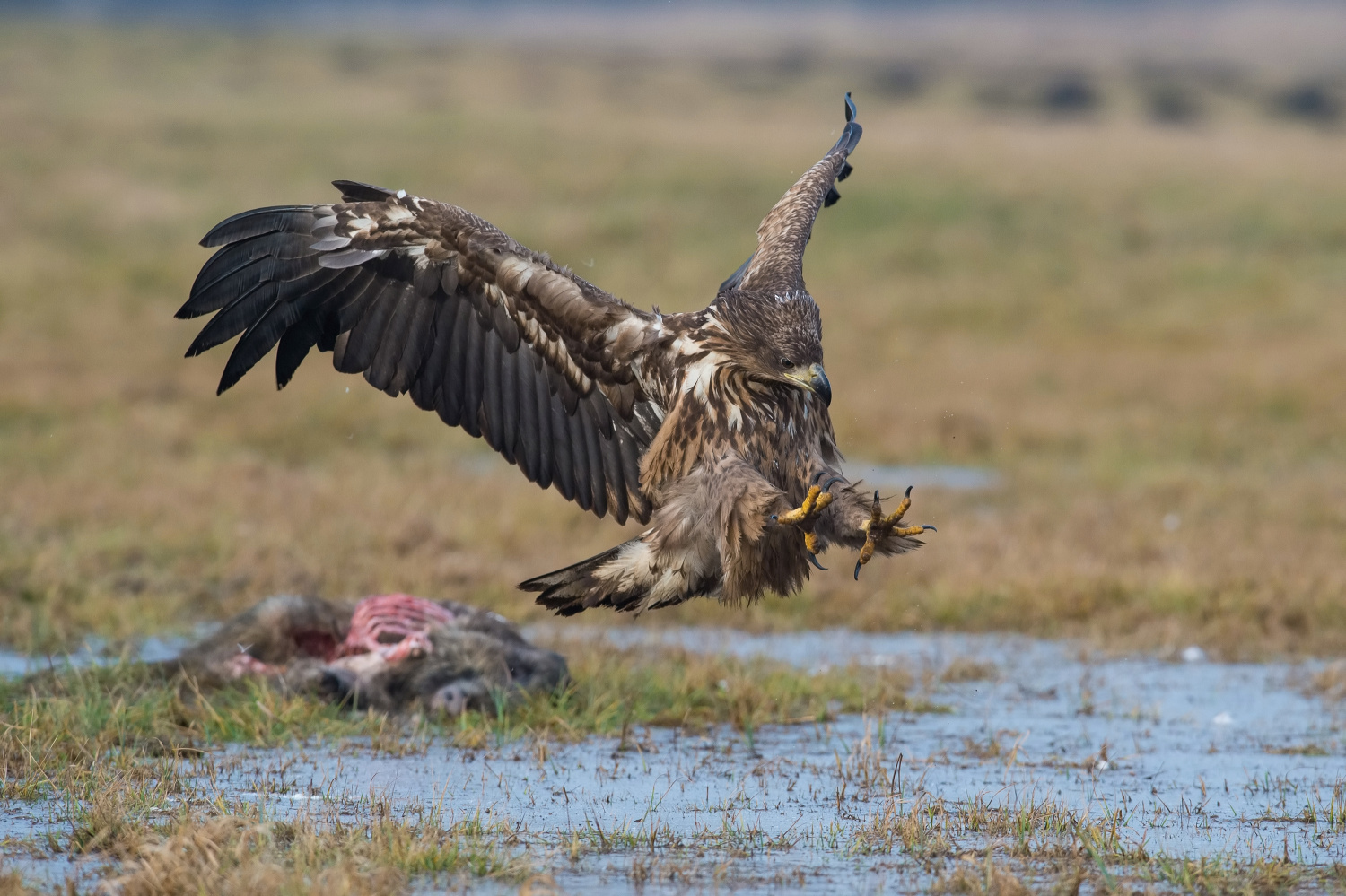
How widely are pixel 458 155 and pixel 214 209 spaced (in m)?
6.64

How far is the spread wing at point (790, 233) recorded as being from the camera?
6.64 m

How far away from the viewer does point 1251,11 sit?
193 metres

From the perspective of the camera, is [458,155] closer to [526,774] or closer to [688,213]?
[688,213]

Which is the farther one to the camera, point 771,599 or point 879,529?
point 771,599

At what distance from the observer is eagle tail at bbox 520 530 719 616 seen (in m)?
6.11

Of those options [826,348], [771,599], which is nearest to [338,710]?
[771,599]

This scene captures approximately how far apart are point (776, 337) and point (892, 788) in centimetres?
160

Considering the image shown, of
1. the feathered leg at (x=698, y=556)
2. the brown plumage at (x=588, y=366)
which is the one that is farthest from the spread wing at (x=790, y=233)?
the feathered leg at (x=698, y=556)

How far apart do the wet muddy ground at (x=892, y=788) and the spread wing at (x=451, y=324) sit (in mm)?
1200

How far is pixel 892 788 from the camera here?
19.1ft

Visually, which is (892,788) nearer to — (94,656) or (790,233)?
(790,233)

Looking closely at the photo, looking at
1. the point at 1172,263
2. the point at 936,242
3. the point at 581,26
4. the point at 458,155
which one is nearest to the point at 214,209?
the point at 458,155

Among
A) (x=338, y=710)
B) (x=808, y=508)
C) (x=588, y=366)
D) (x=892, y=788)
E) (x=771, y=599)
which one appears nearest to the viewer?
(x=808, y=508)

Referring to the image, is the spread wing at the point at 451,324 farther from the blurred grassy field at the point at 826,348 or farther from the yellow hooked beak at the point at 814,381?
the blurred grassy field at the point at 826,348
